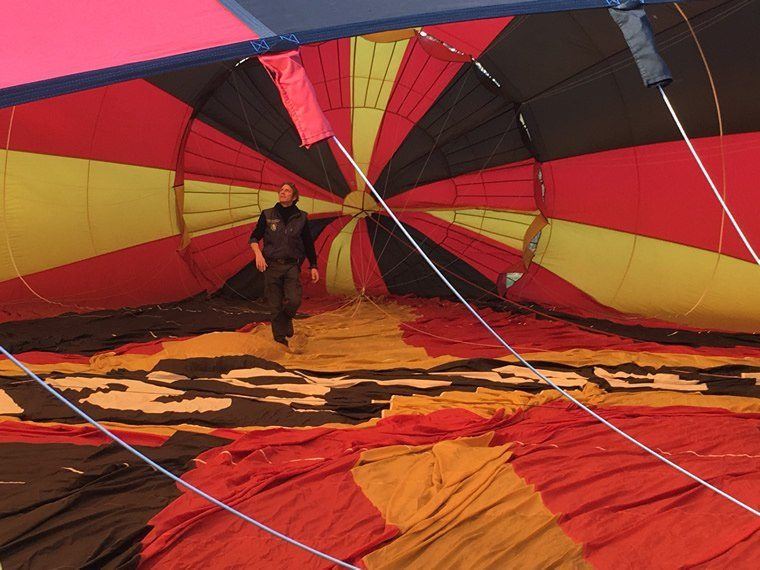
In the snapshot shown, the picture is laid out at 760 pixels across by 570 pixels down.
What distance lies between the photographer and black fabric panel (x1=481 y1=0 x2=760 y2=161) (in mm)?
3596

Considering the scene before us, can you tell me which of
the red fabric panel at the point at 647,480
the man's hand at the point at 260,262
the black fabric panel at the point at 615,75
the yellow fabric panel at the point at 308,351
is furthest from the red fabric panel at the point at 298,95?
the black fabric panel at the point at 615,75

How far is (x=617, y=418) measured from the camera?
274 cm

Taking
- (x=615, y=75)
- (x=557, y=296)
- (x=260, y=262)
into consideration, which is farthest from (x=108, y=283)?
(x=615, y=75)

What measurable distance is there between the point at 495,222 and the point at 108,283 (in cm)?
259

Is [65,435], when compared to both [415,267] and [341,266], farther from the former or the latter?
[415,267]

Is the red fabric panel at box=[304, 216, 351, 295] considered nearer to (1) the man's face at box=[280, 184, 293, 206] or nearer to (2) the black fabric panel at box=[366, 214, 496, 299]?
(2) the black fabric panel at box=[366, 214, 496, 299]

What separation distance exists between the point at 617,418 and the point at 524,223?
263cm

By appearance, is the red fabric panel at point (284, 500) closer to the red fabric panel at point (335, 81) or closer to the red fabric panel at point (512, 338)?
the red fabric panel at point (512, 338)

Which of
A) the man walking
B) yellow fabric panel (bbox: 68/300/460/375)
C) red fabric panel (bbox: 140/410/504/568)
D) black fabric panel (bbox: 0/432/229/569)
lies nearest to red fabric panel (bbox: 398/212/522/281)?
yellow fabric panel (bbox: 68/300/460/375)

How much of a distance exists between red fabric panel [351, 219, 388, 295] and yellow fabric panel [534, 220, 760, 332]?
4.34 feet

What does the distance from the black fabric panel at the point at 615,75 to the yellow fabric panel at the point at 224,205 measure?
1.73 m

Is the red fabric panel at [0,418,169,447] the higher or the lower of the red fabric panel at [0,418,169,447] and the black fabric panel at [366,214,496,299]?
the lower

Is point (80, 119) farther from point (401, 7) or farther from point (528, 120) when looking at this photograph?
point (401, 7)

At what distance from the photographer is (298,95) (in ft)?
6.53
